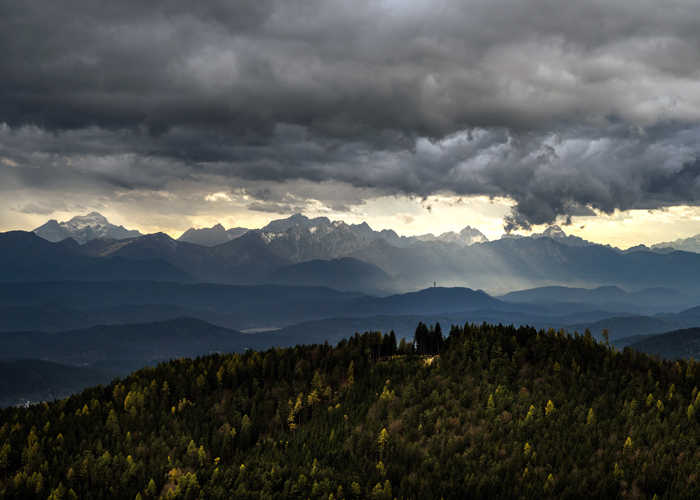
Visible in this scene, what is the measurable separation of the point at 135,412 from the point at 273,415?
53793 mm

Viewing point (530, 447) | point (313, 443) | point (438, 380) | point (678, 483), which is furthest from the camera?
point (438, 380)

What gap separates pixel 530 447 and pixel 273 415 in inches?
3945

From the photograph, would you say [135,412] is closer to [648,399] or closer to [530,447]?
[530,447]

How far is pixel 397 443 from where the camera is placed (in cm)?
15525

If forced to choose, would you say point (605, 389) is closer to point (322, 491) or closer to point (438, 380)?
point (438, 380)

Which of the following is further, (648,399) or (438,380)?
(438,380)

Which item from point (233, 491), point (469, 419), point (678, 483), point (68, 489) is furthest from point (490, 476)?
point (68, 489)

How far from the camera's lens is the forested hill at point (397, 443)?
443 ft

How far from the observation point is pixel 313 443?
162 meters

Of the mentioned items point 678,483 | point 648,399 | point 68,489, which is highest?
point 648,399

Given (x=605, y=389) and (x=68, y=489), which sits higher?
(x=605, y=389)

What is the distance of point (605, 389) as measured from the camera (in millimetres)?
184875

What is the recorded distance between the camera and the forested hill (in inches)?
5310

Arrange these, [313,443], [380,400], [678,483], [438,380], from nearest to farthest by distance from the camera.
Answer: [678,483]
[313,443]
[380,400]
[438,380]
